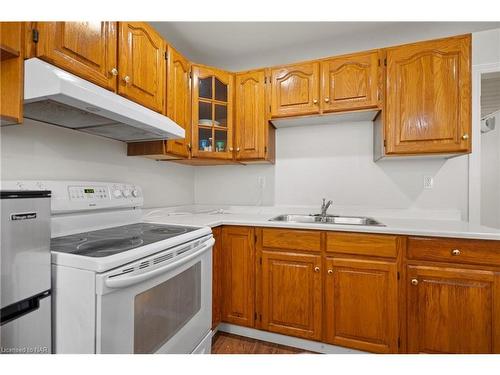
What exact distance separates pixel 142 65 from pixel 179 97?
15.6 inches

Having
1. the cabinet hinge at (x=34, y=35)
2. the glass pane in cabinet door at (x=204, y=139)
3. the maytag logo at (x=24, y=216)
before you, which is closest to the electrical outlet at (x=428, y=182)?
the glass pane in cabinet door at (x=204, y=139)

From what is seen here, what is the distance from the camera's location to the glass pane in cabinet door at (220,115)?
7.02 ft

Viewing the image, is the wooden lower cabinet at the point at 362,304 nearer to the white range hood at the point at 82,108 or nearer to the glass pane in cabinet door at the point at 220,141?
the glass pane in cabinet door at the point at 220,141

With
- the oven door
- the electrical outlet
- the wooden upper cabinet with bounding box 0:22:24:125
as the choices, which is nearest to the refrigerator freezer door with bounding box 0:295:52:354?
the oven door

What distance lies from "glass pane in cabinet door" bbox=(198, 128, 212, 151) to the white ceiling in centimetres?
82

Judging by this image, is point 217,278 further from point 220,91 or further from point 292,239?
point 220,91

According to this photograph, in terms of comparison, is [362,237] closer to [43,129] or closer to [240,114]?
[240,114]

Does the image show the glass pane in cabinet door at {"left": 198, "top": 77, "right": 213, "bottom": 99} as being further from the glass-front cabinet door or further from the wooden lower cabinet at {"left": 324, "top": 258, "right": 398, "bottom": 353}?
the wooden lower cabinet at {"left": 324, "top": 258, "right": 398, "bottom": 353}

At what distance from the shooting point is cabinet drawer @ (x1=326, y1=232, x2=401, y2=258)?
1.47m

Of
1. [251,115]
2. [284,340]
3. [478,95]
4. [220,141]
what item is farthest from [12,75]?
[478,95]

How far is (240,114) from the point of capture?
7.01ft

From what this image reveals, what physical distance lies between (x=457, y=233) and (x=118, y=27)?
2176 millimetres

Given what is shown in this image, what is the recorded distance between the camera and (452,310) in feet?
4.47

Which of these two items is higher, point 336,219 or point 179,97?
point 179,97
